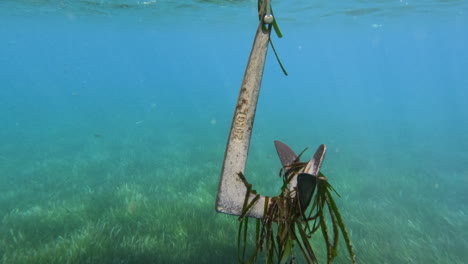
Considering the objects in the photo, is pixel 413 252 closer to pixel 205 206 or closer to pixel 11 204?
pixel 205 206

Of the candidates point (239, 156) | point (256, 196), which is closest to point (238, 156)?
point (239, 156)

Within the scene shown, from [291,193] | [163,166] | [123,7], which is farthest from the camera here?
[123,7]

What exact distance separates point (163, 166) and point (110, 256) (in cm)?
737

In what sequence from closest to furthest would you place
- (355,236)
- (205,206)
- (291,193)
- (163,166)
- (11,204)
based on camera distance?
(291,193)
(355,236)
(205,206)
(11,204)
(163,166)

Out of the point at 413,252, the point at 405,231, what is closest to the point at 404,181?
the point at 405,231

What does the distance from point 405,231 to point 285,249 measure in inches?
269

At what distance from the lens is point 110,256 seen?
5.02 meters

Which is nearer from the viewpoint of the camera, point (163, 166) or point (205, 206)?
point (205, 206)

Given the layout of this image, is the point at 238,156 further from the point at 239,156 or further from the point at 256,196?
the point at 256,196

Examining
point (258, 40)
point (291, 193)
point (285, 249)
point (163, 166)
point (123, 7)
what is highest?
point (123, 7)

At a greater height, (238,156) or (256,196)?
(238,156)

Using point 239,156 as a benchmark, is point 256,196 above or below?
below

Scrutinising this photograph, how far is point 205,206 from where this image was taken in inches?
303

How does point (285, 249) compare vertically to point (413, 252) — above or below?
above
